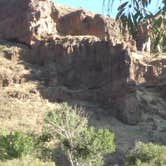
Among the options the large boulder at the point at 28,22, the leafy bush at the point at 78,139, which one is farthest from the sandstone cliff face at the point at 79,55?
the leafy bush at the point at 78,139

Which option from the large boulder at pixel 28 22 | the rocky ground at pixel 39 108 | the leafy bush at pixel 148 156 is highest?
the large boulder at pixel 28 22

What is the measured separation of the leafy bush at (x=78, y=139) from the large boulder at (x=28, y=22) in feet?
74.4

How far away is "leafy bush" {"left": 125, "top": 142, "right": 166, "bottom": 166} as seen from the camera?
168 feet

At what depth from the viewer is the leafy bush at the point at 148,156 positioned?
168 feet

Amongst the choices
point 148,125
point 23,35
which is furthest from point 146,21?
point 23,35

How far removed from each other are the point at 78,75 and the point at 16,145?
875 inches

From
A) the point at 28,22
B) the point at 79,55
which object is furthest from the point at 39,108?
→ the point at 28,22

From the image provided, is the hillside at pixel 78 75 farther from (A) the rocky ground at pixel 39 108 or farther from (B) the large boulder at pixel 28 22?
(B) the large boulder at pixel 28 22

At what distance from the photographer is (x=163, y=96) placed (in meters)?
75.2

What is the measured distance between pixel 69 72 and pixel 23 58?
18.9ft

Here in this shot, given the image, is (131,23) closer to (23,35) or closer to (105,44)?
(105,44)

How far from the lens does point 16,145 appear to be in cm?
5175

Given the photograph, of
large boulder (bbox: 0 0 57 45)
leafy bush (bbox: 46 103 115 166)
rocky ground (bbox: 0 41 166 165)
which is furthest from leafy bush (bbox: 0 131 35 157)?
large boulder (bbox: 0 0 57 45)

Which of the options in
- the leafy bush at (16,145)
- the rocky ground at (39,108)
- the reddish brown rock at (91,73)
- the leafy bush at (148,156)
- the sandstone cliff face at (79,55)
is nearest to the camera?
the leafy bush at (148,156)
